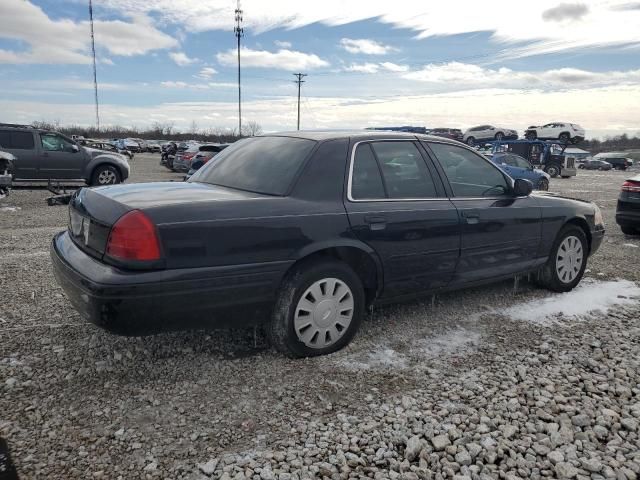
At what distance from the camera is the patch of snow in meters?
4.44

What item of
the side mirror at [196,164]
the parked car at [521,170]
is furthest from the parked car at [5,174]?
the parked car at [521,170]

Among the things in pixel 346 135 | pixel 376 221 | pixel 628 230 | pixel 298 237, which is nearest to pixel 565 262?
pixel 376 221

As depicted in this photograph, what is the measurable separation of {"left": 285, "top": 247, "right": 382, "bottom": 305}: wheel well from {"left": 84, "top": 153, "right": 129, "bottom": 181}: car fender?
11.4 m

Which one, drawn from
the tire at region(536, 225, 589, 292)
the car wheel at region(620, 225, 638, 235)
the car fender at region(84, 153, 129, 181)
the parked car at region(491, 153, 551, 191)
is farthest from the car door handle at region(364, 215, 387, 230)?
the parked car at region(491, 153, 551, 191)

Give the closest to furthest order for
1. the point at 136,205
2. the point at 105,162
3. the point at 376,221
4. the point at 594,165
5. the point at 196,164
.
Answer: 1. the point at 136,205
2. the point at 376,221
3. the point at 105,162
4. the point at 196,164
5. the point at 594,165

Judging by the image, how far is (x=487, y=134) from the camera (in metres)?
37.4

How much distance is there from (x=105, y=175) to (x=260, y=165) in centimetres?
1099

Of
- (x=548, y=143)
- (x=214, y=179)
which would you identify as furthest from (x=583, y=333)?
(x=548, y=143)

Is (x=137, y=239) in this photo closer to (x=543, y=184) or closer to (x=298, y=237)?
(x=298, y=237)

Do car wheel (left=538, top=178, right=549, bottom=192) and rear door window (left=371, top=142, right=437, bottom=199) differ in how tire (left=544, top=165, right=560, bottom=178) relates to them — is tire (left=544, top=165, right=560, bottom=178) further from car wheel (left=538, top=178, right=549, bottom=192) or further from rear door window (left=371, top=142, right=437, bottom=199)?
rear door window (left=371, top=142, right=437, bottom=199)

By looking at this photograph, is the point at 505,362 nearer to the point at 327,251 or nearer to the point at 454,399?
the point at 454,399

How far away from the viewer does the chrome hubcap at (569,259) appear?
5.08 m

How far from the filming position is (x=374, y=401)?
295 centimetres

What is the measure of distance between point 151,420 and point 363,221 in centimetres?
179
